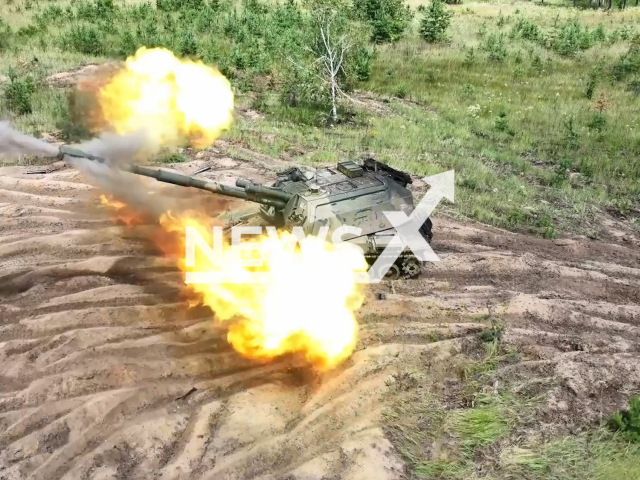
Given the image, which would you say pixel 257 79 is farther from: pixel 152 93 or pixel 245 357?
pixel 245 357

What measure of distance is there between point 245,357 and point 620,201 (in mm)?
12104

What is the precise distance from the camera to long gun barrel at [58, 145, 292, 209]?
403 inches

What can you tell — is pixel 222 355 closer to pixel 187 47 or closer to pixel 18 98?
pixel 18 98

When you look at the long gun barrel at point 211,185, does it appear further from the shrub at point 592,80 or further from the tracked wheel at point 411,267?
the shrub at point 592,80

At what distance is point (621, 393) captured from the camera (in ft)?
30.4

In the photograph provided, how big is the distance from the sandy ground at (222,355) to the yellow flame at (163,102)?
3.16 m

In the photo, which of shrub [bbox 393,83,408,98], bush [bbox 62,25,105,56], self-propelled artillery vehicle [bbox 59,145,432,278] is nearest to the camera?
self-propelled artillery vehicle [bbox 59,145,432,278]

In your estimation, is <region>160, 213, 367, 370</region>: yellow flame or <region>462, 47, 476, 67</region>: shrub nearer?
<region>160, 213, 367, 370</region>: yellow flame

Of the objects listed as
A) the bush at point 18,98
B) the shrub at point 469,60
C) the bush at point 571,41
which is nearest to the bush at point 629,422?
the bush at point 18,98

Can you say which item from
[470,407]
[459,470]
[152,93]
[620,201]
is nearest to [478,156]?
[620,201]

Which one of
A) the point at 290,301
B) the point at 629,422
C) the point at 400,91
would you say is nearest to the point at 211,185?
the point at 290,301

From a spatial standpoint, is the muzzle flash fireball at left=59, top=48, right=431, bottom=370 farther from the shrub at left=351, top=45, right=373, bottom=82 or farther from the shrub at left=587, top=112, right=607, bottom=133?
the shrub at left=351, top=45, right=373, bottom=82

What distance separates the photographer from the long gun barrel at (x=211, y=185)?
33.6 feet

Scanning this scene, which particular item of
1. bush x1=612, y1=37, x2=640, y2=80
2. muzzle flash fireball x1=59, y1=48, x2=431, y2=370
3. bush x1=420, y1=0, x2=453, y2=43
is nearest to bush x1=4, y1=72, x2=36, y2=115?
muzzle flash fireball x1=59, y1=48, x2=431, y2=370
